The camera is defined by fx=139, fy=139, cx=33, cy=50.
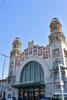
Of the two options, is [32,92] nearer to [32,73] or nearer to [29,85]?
[29,85]

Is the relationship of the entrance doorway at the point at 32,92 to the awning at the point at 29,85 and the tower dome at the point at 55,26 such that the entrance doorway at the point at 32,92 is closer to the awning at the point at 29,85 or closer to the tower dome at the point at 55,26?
the awning at the point at 29,85

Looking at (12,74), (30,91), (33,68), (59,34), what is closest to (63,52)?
(59,34)

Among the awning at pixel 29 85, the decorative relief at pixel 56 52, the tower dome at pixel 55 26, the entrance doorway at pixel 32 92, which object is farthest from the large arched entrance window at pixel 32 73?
the tower dome at pixel 55 26

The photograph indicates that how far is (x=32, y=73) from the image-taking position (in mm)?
41875

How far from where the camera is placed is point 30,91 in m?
40.7

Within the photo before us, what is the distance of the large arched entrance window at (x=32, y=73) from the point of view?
1576 inches

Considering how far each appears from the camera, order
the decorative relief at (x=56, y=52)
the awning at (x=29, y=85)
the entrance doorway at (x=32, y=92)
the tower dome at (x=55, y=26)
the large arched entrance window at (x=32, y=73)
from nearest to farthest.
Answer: the awning at (x=29, y=85), the entrance doorway at (x=32, y=92), the decorative relief at (x=56, y=52), the large arched entrance window at (x=32, y=73), the tower dome at (x=55, y=26)

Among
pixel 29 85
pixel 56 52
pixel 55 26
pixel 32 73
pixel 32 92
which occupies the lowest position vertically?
pixel 32 92

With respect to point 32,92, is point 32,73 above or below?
above

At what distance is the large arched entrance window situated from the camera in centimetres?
4003

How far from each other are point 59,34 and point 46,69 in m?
11.3

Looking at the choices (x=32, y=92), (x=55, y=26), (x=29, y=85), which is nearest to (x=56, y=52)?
(x=55, y=26)

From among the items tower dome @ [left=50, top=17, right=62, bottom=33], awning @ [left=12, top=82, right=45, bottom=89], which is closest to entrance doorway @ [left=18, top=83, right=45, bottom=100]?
awning @ [left=12, top=82, right=45, bottom=89]

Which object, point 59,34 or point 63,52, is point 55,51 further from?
point 59,34
